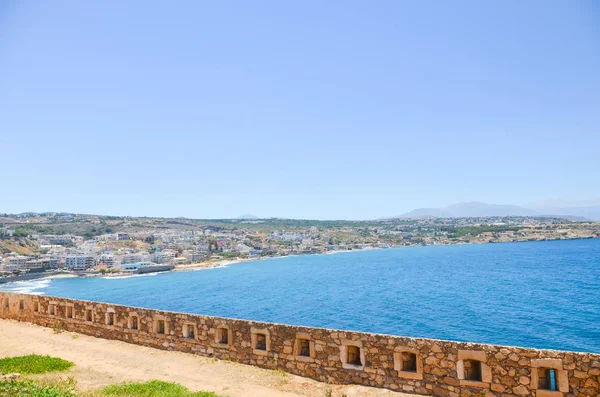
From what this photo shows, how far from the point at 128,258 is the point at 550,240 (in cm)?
14790

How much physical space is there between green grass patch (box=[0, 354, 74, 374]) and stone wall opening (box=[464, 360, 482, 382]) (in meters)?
9.57

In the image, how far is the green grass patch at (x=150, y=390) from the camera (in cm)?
858

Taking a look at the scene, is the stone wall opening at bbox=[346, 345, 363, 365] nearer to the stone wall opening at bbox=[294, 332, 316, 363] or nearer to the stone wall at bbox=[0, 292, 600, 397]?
the stone wall at bbox=[0, 292, 600, 397]

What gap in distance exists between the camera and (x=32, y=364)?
1084 centimetres

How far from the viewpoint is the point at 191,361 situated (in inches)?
446

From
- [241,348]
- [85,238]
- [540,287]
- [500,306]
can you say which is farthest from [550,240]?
[241,348]

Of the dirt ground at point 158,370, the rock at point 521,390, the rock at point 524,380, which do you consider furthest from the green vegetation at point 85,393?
the rock at point 524,380

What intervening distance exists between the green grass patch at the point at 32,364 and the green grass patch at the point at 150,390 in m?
2.55

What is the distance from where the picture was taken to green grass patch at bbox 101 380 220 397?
8.58 meters

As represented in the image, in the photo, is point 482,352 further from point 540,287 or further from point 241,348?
point 540,287

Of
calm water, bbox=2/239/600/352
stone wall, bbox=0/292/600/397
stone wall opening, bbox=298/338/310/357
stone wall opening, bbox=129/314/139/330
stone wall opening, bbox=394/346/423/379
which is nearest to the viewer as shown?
stone wall, bbox=0/292/600/397

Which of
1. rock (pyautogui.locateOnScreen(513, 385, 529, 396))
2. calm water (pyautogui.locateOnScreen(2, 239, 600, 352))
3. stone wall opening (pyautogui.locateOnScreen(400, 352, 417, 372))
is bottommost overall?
calm water (pyautogui.locateOnScreen(2, 239, 600, 352))

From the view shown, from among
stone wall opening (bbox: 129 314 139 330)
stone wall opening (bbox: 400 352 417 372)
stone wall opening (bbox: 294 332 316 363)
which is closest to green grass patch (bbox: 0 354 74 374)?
stone wall opening (bbox: 129 314 139 330)

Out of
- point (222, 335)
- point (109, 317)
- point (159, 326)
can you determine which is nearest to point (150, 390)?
point (222, 335)
